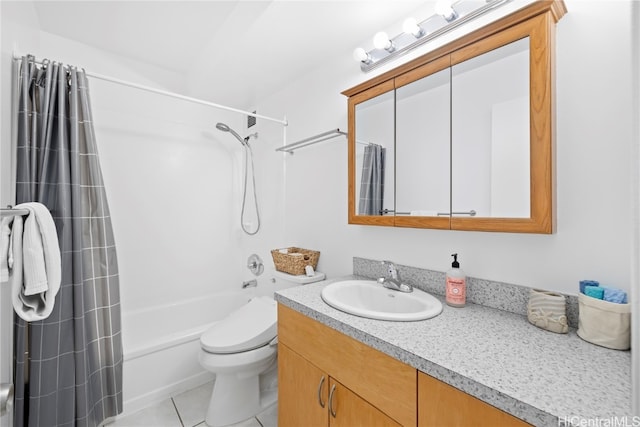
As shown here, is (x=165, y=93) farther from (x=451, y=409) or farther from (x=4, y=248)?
(x=451, y=409)

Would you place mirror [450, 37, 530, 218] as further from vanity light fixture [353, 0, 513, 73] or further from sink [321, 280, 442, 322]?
sink [321, 280, 442, 322]

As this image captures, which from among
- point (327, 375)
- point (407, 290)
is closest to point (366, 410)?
point (327, 375)

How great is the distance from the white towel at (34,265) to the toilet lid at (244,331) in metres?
0.85

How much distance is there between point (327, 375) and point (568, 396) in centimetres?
70

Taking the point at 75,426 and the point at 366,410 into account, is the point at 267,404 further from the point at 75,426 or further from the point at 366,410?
the point at 366,410

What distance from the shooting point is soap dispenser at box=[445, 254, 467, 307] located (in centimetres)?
106

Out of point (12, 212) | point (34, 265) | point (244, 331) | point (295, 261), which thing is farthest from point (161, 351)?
point (12, 212)

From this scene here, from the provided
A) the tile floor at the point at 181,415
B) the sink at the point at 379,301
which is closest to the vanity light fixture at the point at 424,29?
the sink at the point at 379,301

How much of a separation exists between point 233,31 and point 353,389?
6.40 ft

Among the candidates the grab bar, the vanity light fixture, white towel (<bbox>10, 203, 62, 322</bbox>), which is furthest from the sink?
the vanity light fixture

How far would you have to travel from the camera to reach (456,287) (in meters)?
1.06

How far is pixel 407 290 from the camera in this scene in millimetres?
1195

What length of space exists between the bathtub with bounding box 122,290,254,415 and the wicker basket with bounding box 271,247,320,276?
2.92 feet

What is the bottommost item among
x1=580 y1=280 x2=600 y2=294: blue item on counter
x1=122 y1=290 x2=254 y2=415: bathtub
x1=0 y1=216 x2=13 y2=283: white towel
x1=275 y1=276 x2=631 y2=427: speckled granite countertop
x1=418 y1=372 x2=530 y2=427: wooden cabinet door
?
x1=122 y1=290 x2=254 y2=415: bathtub
